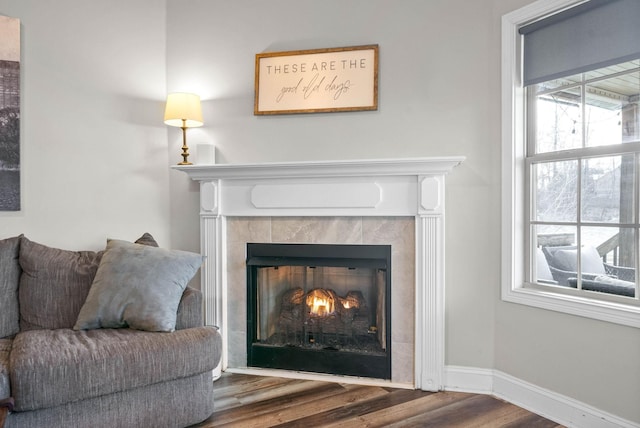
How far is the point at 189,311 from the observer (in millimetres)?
2184

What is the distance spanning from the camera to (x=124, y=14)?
2855 mm

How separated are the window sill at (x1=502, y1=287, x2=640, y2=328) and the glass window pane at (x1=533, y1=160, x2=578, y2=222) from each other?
422 millimetres

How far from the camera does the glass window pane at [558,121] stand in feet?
7.16

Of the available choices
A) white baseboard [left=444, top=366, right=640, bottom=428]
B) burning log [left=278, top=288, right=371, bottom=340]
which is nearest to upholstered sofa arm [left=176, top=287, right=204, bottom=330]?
burning log [left=278, top=288, right=371, bottom=340]

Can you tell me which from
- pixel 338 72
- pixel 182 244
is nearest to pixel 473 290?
pixel 338 72

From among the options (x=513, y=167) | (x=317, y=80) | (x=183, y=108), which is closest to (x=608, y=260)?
(x=513, y=167)

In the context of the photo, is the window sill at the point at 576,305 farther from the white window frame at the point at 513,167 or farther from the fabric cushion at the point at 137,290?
the fabric cushion at the point at 137,290

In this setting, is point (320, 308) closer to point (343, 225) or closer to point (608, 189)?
point (343, 225)

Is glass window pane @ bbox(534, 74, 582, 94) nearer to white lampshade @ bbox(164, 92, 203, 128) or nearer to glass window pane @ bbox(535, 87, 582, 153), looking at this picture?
glass window pane @ bbox(535, 87, 582, 153)

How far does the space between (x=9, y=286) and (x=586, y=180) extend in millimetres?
3165

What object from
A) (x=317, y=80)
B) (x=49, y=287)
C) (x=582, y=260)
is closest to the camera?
(x=582, y=260)

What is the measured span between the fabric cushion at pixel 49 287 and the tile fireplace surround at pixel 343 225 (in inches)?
29.0

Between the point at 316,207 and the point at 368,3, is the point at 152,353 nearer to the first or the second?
the point at 316,207

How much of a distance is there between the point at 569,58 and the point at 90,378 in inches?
110
